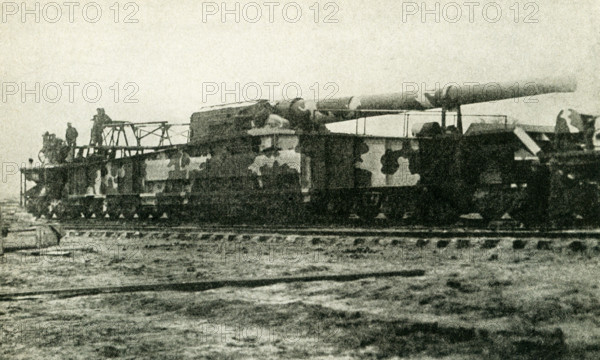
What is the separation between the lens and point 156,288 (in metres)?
6.88

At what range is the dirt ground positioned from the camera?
4.43 metres

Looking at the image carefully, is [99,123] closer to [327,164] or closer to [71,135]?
[71,135]

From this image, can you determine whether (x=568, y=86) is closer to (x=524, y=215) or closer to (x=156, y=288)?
(x=524, y=215)

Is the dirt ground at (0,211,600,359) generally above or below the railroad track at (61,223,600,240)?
below

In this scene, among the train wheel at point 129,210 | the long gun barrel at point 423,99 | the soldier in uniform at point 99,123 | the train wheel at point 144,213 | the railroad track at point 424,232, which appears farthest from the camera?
the soldier in uniform at point 99,123

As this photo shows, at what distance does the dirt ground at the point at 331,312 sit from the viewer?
4434 mm

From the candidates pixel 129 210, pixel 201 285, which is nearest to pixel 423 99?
pixel 201 285

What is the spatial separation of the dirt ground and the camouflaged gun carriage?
3633 millimetres

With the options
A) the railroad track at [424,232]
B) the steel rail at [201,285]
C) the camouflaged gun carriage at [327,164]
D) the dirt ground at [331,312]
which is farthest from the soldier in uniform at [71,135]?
the steel rail at [201,285]

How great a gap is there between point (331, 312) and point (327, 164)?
910 centimetres

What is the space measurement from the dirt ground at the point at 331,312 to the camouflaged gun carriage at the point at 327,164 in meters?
3.63

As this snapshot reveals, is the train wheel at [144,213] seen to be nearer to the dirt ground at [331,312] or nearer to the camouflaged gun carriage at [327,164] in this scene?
the camouflaged gun carriage at [327,164]

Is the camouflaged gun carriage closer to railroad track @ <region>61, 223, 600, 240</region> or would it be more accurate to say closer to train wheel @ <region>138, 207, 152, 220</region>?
train wheel @ <region>138, 207, 152, 220</region>

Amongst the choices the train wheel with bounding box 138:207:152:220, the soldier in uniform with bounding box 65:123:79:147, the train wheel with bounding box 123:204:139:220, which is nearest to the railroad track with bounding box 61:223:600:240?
the train wheel with bounding box 138:207:152:220
